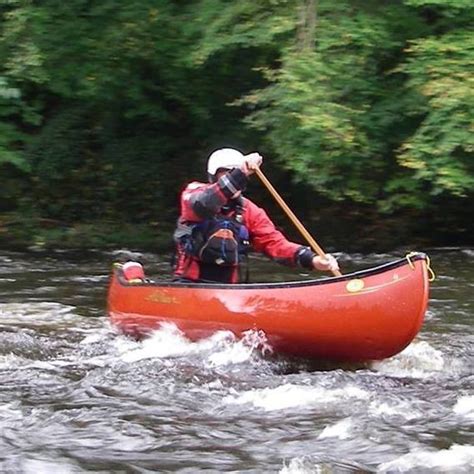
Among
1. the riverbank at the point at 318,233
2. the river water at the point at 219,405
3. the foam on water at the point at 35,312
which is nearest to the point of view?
the river water at the point at 219,405

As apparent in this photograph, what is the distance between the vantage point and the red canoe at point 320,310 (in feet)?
20.6

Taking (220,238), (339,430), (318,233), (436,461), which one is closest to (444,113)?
(318,233)

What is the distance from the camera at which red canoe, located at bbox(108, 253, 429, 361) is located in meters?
6.27

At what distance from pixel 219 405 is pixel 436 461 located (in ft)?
4.52

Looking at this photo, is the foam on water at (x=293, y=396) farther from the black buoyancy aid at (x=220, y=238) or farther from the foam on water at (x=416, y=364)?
the black buoyancy aid at (x=220, y=238)

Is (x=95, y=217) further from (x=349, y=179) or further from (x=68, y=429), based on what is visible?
(x=68, y=429)

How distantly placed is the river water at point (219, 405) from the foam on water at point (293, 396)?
1 cm

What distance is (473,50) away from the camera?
1033cm

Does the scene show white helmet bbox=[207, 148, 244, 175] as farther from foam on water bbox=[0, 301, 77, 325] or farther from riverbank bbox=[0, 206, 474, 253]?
riverbank bbox=[0, 206, 474, 253]

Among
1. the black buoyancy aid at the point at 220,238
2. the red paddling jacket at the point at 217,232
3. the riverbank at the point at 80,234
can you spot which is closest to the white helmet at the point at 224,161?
the red paddling jacket at the point at 217,232

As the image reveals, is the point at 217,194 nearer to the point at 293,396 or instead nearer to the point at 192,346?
the point at 192,346

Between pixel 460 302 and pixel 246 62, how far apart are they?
468cm

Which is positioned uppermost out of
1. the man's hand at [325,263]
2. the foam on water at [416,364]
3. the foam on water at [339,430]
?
the man's hand at [325,263]

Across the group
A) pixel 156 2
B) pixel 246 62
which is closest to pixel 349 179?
pixel 246 62
